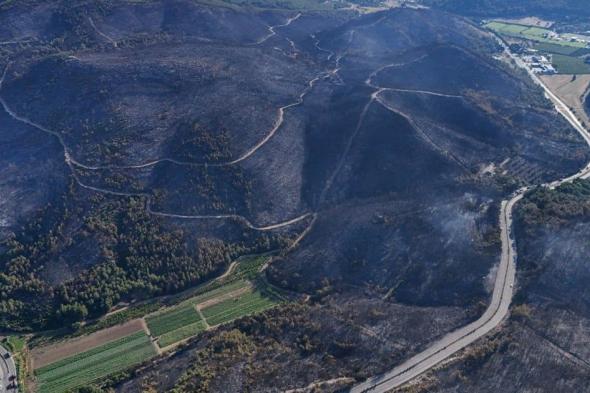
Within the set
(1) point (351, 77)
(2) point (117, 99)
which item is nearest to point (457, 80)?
(1) point (351, 77)

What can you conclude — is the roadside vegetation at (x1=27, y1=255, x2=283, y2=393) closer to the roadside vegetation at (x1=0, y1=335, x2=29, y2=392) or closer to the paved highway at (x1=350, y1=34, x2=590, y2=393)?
the roadside vegetation at (x1=0, y1=335, x2=29, y2=392)

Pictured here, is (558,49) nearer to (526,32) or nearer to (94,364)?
(526,32)

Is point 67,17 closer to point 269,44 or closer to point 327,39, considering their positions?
point 269,44

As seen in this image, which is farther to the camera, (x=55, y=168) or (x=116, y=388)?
(x=55, y=168)

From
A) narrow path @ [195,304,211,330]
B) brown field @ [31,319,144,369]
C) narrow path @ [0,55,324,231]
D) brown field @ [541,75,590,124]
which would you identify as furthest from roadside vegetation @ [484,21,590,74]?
brown field @ [31,319,144,369]

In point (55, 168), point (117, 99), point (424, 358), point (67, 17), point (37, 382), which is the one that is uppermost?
point (67, 17)

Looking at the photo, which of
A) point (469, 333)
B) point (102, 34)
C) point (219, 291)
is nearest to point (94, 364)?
point (219, 291)
